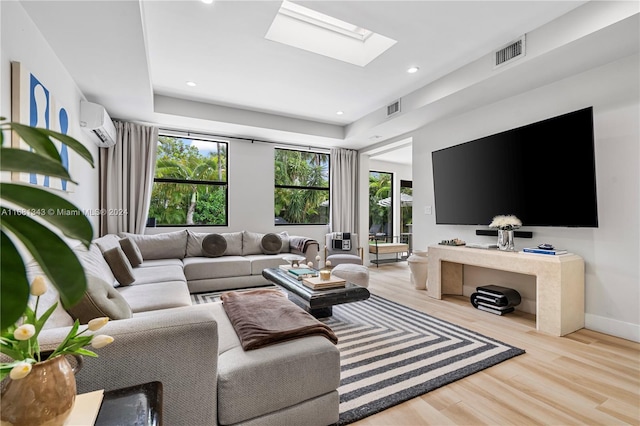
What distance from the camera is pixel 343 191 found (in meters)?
6.06

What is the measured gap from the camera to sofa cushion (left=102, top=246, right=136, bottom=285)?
101 inches

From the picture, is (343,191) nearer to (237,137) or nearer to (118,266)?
(237,137)

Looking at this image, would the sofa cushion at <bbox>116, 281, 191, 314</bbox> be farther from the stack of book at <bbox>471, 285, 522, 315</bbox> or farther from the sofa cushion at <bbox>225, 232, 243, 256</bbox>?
the stack of book at <bbox>471, 285, 522, 315</bbox>

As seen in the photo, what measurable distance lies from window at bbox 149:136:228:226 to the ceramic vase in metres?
4.02

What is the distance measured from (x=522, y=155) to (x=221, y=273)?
3676 millimetres

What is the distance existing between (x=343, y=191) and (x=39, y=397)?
557 centimetres

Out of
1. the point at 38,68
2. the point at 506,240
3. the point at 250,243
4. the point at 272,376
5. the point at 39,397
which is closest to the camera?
the point at 39,397

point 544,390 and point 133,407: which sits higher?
point 133,407

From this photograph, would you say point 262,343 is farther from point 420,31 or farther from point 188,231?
point 188,231

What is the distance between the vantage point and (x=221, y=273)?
3.93 metres

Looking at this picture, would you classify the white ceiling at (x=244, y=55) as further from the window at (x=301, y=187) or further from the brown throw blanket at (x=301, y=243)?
the brown throw blanket at (x=301, y=243)

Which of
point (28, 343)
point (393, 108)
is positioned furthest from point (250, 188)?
point (28, 343)

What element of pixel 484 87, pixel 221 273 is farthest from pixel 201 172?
pixel 484 87

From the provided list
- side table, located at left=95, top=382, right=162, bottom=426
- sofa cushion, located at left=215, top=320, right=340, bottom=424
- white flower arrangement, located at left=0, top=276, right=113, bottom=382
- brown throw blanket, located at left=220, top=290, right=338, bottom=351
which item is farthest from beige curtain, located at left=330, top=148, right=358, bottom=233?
white flower arrangement, located at left=0, top=276, right=113, bottom=382
